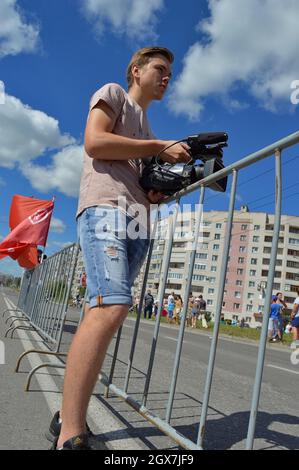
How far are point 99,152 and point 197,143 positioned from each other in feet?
1.90

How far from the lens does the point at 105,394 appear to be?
3.79 metres

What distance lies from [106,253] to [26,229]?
800 centimetres

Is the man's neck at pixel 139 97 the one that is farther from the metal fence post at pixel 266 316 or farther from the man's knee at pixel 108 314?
the man's knee at pixel 108 314

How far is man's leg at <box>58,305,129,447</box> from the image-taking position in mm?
2068

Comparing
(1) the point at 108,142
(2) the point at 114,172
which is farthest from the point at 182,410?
(1) the point at 108,142

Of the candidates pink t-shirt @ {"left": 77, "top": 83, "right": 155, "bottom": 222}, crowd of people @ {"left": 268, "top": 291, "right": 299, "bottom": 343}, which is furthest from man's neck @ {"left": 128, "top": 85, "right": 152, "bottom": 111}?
crowd of people @ {"left": 268, "top": 291, "right": 299, "bottom": 343}

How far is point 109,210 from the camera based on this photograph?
7.87ft

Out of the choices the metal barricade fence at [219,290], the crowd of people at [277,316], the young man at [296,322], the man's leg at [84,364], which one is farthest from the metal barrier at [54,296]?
the crowd of people at [277,316]

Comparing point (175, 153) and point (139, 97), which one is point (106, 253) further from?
point (139, 97)

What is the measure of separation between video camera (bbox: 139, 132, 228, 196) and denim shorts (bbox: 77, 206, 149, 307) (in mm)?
298

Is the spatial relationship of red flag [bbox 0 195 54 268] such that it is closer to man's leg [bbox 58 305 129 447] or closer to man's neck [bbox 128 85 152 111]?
man's neck [bbox 128 85 152 111]

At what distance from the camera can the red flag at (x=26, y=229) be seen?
380 inches

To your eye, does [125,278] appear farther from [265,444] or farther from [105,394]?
[105,394]

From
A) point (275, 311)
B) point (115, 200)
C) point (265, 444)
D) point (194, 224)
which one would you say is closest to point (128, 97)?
point (115, 200)
